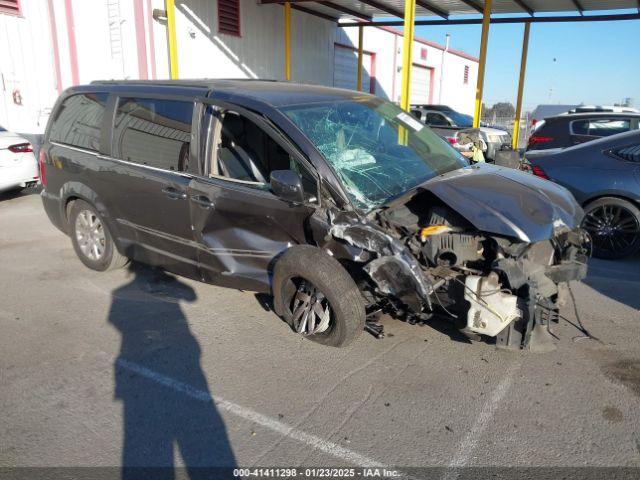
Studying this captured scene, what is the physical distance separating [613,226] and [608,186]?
1.53ft

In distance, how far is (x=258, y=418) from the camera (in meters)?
2.94

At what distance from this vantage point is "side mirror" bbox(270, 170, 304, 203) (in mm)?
3334

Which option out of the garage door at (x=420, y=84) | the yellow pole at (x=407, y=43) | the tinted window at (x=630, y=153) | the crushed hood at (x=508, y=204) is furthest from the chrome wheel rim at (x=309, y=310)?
the garage door at (x=420, y=84)

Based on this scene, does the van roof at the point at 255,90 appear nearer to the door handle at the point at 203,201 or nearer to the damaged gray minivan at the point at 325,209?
the damaged gray minivan at the point at 325,209

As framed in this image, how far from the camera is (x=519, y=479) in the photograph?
2459 mm

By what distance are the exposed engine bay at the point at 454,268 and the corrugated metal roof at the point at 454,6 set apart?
420 inches

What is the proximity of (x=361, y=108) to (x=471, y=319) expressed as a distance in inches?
80.9

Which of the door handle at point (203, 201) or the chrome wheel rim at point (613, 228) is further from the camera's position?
the chrome wheel rim at point (613, 228)

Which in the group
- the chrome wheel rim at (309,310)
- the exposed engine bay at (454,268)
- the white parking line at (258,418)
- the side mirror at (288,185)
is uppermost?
the side mirror at (288,185)

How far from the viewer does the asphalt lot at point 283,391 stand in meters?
2.67

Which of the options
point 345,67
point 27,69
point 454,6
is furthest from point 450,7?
point 27,69

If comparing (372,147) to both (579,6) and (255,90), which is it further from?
(579,6)

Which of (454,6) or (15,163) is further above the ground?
(454,6)

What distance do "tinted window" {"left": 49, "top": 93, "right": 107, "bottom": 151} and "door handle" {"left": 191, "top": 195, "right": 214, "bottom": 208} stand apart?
1.48 meters
